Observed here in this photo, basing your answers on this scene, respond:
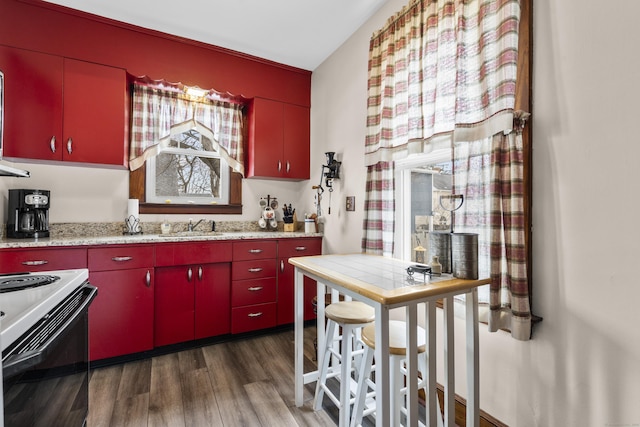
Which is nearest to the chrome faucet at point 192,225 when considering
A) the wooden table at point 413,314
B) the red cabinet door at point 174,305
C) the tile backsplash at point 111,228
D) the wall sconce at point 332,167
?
the tile backsplash at point 111,228

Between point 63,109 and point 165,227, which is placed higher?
point 63,109

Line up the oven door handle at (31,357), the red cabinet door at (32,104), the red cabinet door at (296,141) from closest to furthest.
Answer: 1. the oven door handle at (31,357)
2. the red cabinet door at (32,104)
3. the red cabinet door at (296,141)

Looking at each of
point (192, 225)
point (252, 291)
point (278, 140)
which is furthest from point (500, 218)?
point (192, 225)

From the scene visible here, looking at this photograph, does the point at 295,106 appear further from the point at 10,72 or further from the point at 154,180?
the point at 10,72

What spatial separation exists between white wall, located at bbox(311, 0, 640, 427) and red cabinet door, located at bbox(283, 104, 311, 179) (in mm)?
2257

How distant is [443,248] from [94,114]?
2750 millimetres

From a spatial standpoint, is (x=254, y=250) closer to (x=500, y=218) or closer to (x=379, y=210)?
(x=379, y=210)

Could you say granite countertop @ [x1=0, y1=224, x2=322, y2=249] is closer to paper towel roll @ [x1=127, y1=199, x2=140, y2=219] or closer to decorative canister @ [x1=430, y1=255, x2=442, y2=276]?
paper towel roll @ [x1=127, y1=199, x2=140, y2=219]

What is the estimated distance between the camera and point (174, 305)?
2430mm

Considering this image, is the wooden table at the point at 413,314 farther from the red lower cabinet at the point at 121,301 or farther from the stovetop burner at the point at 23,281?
the red lower cabinet at the point at 121,301

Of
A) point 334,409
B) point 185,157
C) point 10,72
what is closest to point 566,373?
point 334,409

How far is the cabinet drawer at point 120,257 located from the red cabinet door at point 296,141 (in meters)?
1.52

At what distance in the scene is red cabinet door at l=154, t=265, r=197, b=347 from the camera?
2373 millimetres

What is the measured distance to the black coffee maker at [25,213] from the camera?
2.15 m
